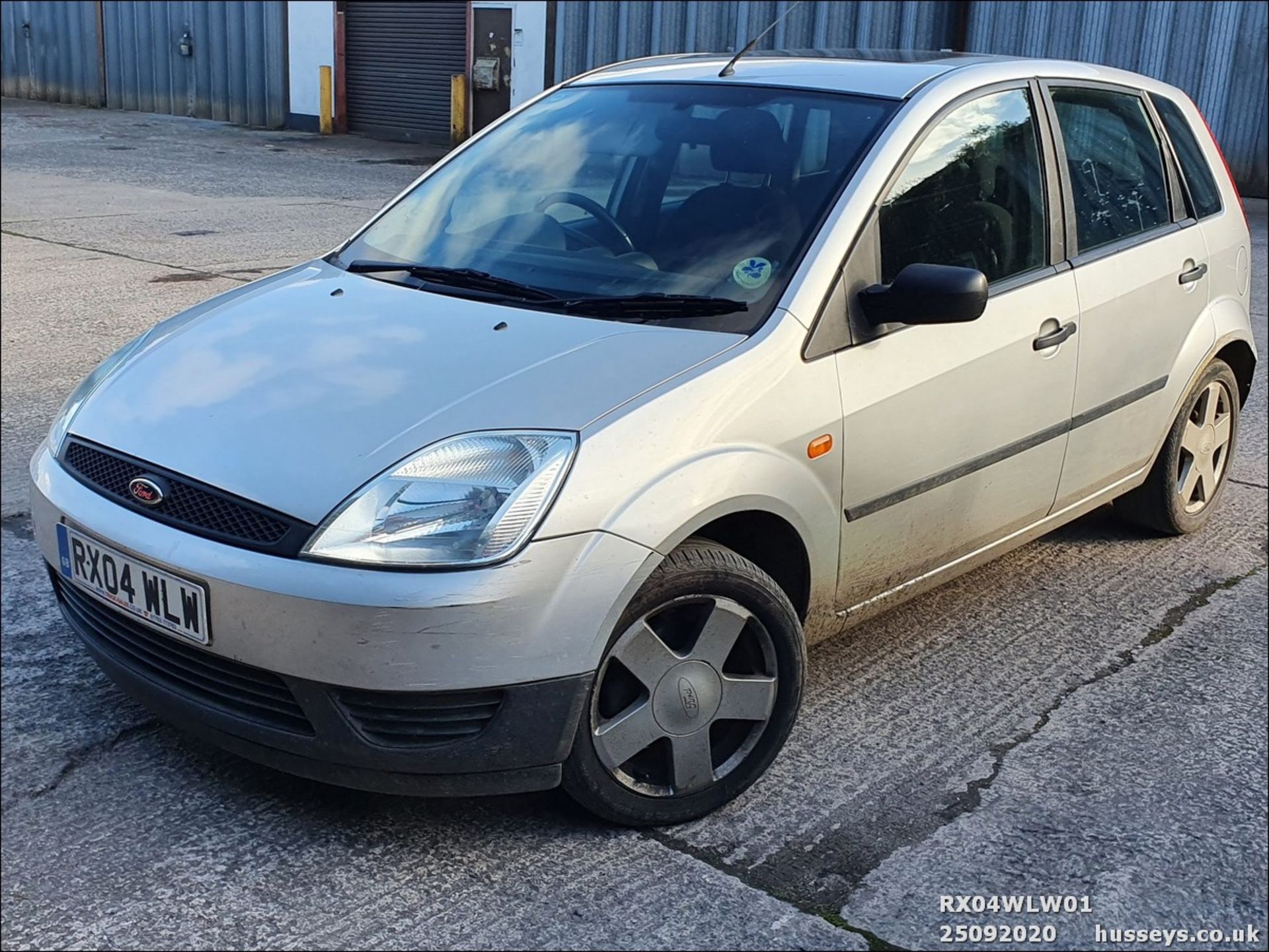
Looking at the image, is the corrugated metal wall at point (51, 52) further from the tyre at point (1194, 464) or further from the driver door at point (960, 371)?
the driver door at point (960, 371)

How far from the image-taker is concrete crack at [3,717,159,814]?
117 inches

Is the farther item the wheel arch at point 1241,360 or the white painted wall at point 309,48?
the white painted wall at point 309,48

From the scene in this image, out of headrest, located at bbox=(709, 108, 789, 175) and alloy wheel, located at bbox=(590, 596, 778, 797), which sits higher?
headrest, located at bbox=(709, 108, 789, 175)

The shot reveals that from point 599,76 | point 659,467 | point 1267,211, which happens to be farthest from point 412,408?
point 1267,211

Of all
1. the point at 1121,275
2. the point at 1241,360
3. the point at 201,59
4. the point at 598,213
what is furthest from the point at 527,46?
the point at 598,213

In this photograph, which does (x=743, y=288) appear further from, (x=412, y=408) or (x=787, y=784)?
(x=787, y=784)

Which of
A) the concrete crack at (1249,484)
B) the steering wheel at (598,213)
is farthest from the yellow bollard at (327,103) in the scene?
the steering wheel at (598,213)

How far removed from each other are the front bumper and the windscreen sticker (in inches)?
→ 33.0

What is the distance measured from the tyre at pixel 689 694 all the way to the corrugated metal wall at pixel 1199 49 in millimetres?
15157

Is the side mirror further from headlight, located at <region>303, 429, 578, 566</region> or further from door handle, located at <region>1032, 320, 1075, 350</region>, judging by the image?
headlight, located at <region>303, 429, 578, 566</region>

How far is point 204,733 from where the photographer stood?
2820 millimetres

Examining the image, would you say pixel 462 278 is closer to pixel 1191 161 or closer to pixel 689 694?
pixel 689 694

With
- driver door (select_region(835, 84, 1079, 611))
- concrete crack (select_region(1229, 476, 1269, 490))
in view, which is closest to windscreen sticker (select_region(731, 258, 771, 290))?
driver door (select_region(835, 84, 1079, 611))

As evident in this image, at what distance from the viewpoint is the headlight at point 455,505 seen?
2.59 m
